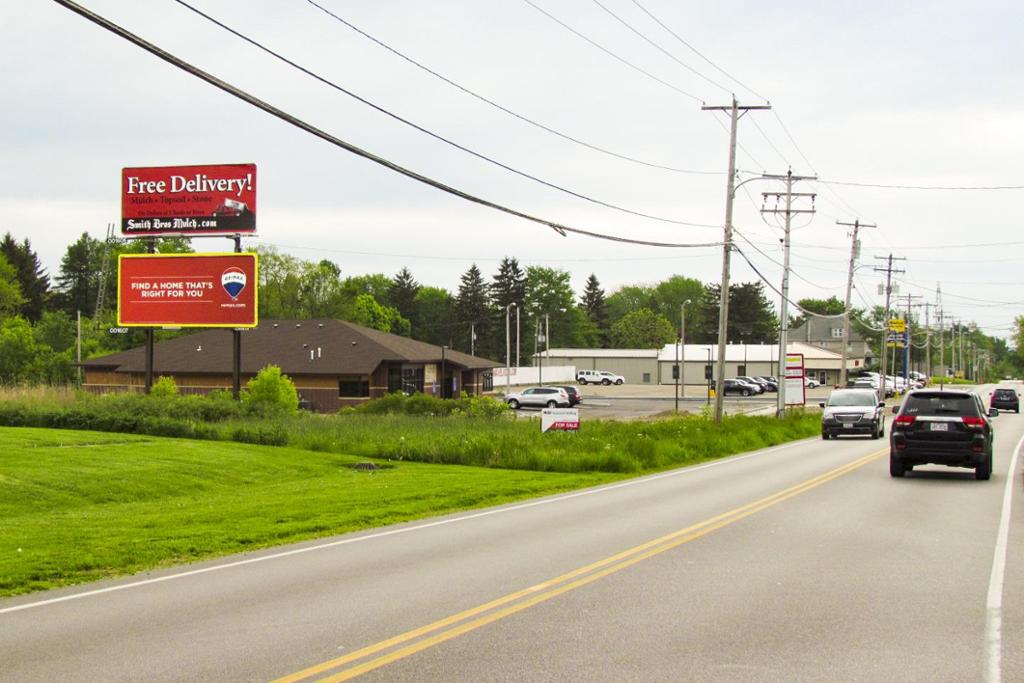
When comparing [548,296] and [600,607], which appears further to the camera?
[548,296]

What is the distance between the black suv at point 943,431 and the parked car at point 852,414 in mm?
18102

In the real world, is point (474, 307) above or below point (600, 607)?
above

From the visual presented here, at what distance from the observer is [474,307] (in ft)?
486

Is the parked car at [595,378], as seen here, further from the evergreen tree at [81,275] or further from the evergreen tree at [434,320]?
the evergreen tree at [81,275]

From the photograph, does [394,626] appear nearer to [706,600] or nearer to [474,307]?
[706,600]

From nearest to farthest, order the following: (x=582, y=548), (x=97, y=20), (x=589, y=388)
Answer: (x=97, y=20), (x=582, y=548), (x=589, y=388)

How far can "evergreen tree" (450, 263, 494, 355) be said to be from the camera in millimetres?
147875

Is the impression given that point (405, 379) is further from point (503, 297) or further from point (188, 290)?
point (503, 297)

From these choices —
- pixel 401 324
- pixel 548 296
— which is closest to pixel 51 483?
pixel 401 324

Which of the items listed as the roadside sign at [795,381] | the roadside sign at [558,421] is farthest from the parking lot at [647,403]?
the roadside sign at [558,421]

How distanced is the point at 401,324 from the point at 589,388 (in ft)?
131

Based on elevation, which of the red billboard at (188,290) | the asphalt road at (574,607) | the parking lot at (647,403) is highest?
the red billboard at (188,290)

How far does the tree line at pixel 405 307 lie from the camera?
9956 centimetres

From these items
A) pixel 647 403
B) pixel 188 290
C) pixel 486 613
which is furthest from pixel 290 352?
pixel 486 613
